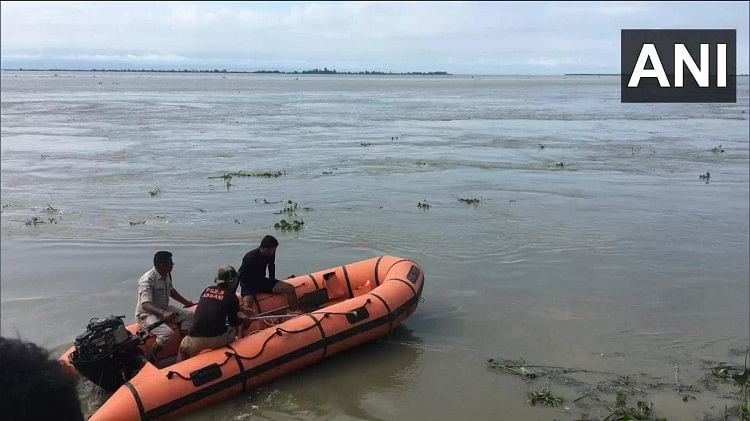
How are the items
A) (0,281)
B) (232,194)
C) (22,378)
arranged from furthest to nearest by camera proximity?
(232,194) → (0,281) → (22,378)

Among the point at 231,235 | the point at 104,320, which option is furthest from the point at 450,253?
the point at 104,320

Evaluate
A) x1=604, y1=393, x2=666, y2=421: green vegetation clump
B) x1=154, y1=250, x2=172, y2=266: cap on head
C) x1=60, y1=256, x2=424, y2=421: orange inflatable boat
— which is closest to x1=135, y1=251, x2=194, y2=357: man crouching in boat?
x1=154, y1=250, x2=172, y2=266: cap on head

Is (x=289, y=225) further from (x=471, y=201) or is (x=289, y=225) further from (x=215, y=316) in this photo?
(x=215, y=316)

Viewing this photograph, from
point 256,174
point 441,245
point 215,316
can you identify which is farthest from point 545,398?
point 256,174

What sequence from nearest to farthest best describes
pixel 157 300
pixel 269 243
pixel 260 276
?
1. pixel 157 300
2. pixel 269 243
3. pixel 260 276

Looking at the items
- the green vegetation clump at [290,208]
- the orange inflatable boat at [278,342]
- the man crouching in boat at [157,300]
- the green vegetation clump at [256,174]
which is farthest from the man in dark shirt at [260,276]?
the green vegetation clump at [256,174]

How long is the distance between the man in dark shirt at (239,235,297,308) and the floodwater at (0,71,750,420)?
1.15 metres

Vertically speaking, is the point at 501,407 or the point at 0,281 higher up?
the point at 0,281

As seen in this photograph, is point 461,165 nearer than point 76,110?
Yes

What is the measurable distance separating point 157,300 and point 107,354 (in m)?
0.95

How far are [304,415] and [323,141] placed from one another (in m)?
19.0

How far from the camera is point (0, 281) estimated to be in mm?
9164

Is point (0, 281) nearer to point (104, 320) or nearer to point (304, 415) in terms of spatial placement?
point (104, 320)

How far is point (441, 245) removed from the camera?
11.0 m
